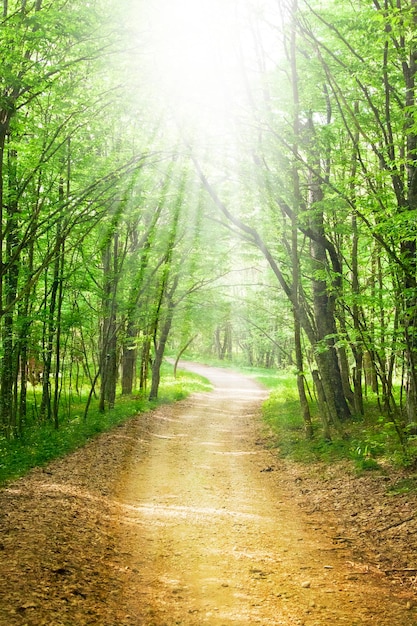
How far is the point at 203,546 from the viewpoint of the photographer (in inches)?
220

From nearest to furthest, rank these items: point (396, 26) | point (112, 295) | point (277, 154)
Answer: point (396, 26), point (277, 154), point (112, 295)

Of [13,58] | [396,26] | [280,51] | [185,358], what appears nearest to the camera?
[396,26]

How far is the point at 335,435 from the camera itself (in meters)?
10.7

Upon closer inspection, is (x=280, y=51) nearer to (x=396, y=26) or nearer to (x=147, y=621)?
(x=396, y=26)

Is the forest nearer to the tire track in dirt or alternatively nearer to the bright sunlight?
the bright sunlight

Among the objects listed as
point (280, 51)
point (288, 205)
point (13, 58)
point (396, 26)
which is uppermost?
point (280, 51)

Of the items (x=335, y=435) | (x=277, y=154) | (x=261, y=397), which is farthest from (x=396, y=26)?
(x=261, y=397)

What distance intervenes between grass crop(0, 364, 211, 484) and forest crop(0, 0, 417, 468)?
407 mm

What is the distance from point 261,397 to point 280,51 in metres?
16.7

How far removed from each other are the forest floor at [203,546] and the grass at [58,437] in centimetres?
44

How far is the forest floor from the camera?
4.09m

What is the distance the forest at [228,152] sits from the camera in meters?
7.49

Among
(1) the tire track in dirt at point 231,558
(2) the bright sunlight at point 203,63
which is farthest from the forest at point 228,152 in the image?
(1) the tire track in dirt at point 231,558

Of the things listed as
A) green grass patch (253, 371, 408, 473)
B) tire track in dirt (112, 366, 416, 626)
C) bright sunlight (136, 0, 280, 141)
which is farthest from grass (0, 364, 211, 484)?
bright sunlight (136, 0, 280, 141)
